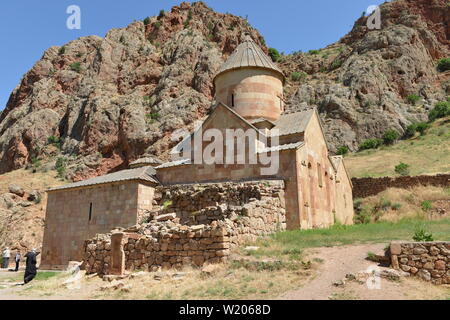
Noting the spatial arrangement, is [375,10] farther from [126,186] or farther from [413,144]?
[126,186]

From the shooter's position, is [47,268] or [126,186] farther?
[47,268]

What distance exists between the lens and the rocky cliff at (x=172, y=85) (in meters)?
37.2

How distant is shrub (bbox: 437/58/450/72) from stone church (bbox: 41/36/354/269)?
35.1 m

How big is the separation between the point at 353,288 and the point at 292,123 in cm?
972

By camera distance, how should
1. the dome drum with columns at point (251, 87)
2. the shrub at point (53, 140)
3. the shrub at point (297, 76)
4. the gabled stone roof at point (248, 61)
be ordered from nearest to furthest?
1. the dome drum with columns at point (251, 87)
2. the gabled stone roof at point (248, 61)
3. the shrub at point (53, 140)
4. the shrub at point (297, 76)

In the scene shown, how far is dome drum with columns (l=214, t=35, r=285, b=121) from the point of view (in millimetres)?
16891

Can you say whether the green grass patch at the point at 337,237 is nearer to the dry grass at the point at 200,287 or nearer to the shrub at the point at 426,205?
the dry grass at the point at 200,287

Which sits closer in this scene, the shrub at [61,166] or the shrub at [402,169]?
the shrub at [402,169]

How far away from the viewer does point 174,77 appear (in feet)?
134

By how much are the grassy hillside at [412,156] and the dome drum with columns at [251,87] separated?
12.5m

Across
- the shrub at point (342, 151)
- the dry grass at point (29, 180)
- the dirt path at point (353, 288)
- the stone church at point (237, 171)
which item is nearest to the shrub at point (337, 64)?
the shrub at point (342, 151)

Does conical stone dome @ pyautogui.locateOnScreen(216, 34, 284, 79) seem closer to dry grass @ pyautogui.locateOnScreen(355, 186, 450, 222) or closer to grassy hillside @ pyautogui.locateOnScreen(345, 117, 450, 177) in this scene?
dry grass @ pyautogui.locateOnScreen(355, 186, 450, 222)

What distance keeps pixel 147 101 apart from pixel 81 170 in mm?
10398
